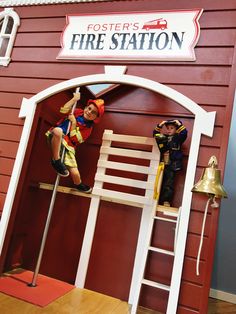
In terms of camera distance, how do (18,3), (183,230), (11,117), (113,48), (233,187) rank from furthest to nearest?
1. (233,187)
2. (18,3)
3. (11,117)
4. (113,48)
5. (183,230)

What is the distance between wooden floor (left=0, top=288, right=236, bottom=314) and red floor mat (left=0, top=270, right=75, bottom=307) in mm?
42

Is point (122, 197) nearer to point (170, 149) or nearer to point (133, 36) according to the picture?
point (170, 149)

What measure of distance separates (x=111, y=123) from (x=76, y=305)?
4.78 feet

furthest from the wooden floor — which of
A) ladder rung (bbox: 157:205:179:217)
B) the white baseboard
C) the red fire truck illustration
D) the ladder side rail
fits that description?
the red fire truck illustration

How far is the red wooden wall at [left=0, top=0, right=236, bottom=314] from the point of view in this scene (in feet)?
5.32

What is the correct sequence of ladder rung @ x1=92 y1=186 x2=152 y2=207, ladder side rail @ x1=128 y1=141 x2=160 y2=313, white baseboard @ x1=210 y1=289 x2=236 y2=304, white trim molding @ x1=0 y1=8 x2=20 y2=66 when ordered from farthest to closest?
white baseboard @ x1=210 y1=289 x2=236 y2=304 < white trim molding @ x1=0 y1=8 x2=20 y2=66 < ladder rung @ x1=92 y1=186 x2=152 y2=207 < ladder side rail @ x1=128 y1=141 x2=160 y2=313

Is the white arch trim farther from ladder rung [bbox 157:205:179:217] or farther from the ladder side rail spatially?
ladder rung [bbox 157:205:179:217]

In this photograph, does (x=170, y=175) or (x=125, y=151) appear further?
(x=125, y=151)

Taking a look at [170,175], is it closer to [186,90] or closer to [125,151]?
[125,151]

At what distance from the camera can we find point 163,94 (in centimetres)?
177

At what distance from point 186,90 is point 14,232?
1656mm

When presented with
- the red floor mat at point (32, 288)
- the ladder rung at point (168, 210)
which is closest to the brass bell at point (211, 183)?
the ladder rung at point (168, 210)

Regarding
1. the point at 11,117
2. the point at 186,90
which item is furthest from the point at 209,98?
the point at 11,117

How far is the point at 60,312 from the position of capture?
5.39 ft
